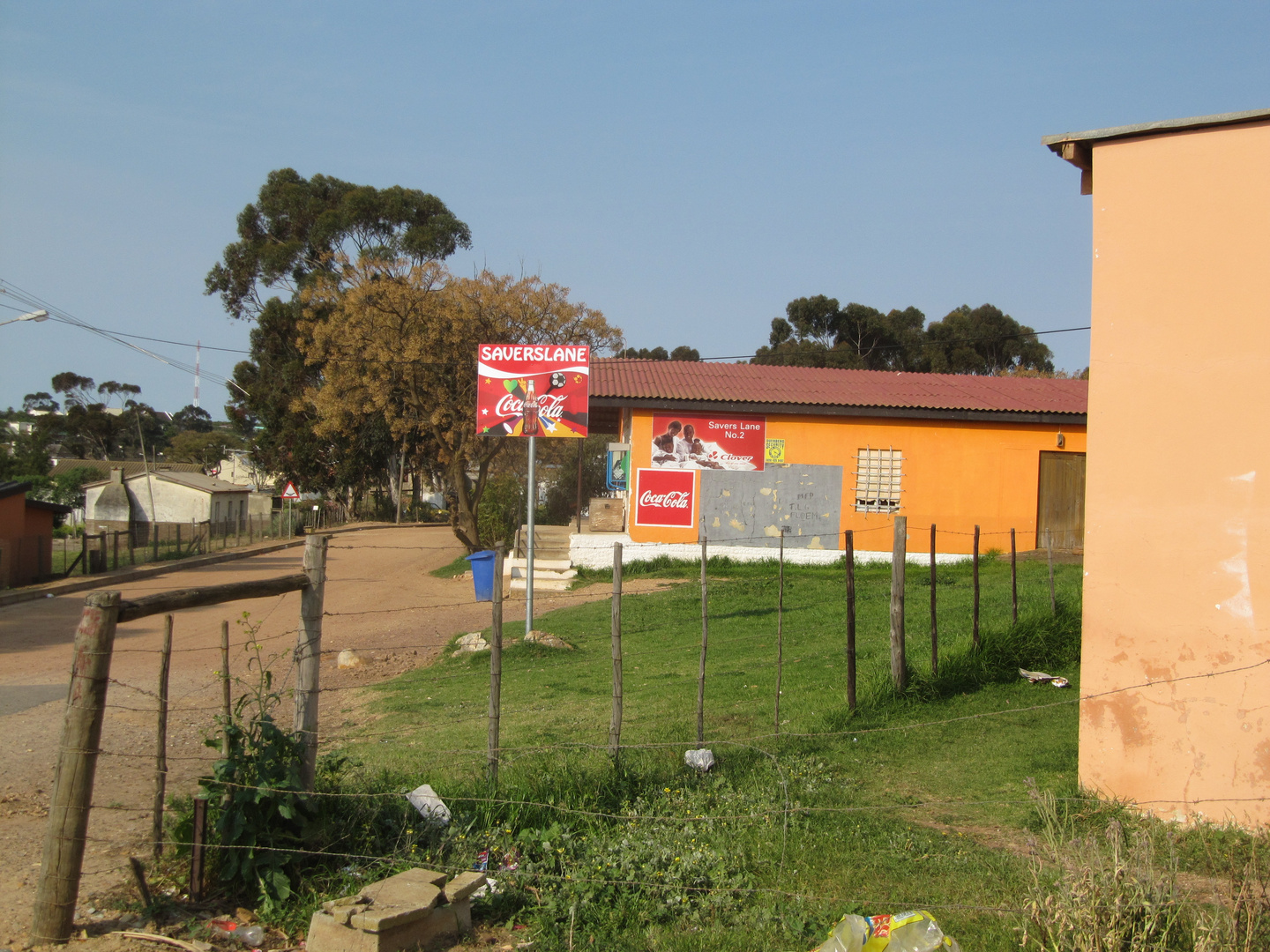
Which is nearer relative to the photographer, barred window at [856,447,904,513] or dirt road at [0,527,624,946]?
dirt road at [0,527,624,946]

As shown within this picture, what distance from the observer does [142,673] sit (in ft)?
39.3

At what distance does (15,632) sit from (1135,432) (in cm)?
1741

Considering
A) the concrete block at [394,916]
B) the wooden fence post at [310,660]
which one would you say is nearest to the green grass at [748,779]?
the concrete block at [394,916]

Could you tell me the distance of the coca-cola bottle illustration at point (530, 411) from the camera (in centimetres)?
1436

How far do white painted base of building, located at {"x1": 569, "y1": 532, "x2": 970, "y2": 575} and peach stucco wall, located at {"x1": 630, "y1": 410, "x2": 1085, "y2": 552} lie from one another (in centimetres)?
33

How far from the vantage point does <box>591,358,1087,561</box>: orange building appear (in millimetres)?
21172

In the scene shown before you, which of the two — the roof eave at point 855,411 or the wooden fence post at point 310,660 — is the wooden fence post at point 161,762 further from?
the roof eave at point 855,411

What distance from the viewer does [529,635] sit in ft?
42.7

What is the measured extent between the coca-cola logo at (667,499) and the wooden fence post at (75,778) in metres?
17.2

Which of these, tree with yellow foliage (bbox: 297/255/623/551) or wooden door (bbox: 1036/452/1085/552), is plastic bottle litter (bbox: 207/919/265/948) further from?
tree with yellow foliage (bbox: 297/255/623/551)

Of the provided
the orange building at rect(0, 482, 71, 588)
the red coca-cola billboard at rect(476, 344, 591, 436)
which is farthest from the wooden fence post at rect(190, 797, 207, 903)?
the orange building at rect(0, 482, 71, 588)

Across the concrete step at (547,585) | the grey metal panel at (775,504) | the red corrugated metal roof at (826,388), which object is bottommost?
the concrete step at (547,585)

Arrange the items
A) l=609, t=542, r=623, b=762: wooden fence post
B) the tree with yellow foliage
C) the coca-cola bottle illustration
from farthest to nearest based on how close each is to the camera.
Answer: the tree with yellow foliage → the coca-cola bottle illustration → l=609, t=542, r=623, b=762: wooden fence post

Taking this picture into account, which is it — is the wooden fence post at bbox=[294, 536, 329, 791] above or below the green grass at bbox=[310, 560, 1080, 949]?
above
